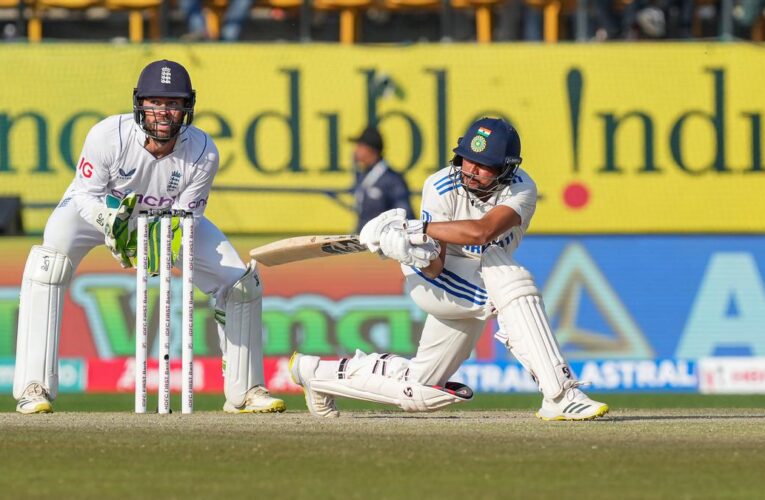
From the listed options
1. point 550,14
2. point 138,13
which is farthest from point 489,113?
point 138,13

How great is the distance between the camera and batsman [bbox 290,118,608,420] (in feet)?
24.3

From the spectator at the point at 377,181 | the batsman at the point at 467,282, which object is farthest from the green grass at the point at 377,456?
the spectator at the point at 377,181

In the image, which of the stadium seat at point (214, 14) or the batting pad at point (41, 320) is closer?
the batting pad at point (41, 320)

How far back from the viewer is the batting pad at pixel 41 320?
8.15m

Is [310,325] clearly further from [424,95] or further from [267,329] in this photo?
[424,95]

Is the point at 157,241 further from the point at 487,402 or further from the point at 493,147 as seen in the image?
the point at 487,402

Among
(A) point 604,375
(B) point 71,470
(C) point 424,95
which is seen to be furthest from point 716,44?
(B) point 71,470

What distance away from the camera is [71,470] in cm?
579

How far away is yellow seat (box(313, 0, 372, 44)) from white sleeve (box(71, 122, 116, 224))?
700cm

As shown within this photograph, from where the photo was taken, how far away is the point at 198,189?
8.18 meters

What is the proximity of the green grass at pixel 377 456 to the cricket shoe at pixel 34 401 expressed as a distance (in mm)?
132

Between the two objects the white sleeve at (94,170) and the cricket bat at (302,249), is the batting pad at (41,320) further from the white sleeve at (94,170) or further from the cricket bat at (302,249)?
the cricket bat at (302,249)

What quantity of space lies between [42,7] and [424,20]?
11.7 feet

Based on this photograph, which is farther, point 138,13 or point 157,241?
point 138,13
